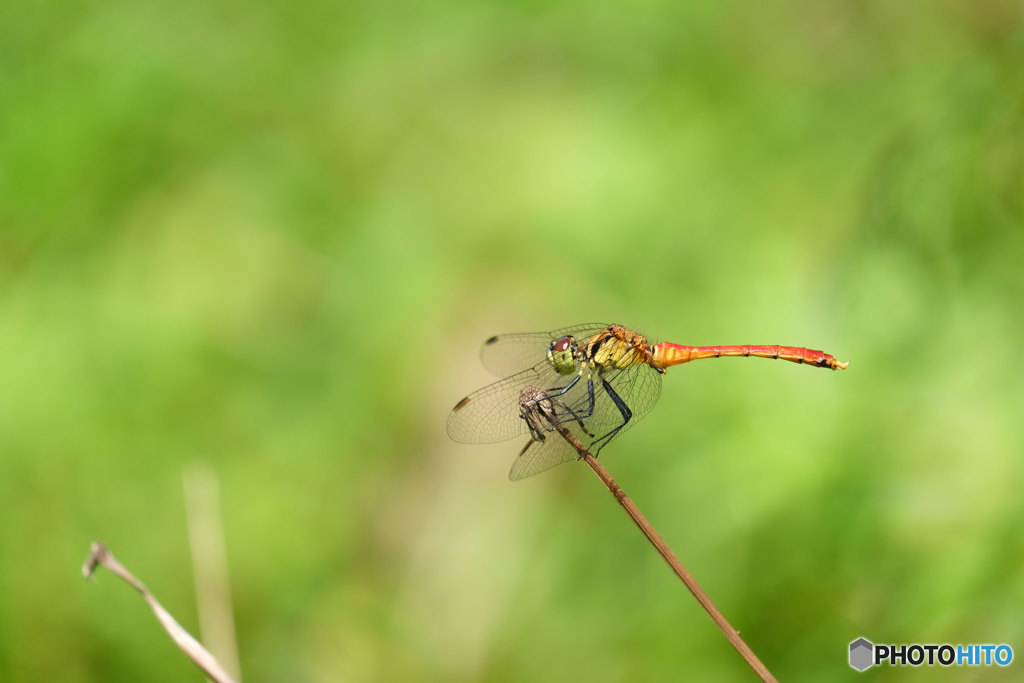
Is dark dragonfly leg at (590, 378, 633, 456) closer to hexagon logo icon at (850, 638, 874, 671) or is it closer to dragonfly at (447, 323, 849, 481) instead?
dragonfly at (447, 323, 849, 481)

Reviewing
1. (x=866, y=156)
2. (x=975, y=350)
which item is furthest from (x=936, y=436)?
(x=866, y=156)

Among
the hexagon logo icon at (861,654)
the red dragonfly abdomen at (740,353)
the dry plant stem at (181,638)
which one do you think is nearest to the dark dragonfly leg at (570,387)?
the red dragonfly abdomen at (740,353)

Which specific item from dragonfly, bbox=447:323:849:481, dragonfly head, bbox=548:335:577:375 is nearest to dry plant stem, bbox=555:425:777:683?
dragonfly, bbox=447:323:849:481

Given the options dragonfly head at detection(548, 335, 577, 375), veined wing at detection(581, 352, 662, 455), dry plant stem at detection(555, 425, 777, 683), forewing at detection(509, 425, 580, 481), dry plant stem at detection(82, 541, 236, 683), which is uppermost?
dragonfly head at detection(548, 335, 577, 375)

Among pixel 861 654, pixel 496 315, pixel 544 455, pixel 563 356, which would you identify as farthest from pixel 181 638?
pixel 496 315

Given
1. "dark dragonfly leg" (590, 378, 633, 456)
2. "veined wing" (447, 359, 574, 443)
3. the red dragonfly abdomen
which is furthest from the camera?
the red dragonfly abdomen

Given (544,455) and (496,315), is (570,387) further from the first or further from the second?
(496,315)

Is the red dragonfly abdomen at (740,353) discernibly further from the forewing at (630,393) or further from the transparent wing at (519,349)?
the transparent wing at (519,349)
